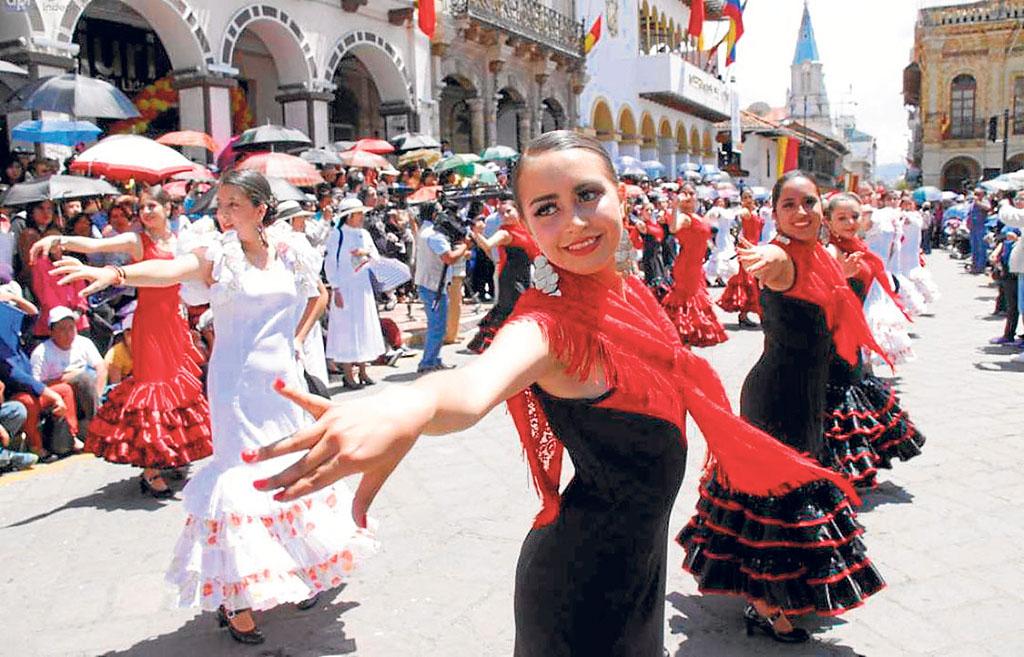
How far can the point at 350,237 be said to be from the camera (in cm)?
890

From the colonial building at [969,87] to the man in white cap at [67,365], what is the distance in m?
55.4

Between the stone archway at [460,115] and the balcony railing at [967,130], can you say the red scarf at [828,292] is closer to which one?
the stone archway at [460,115]

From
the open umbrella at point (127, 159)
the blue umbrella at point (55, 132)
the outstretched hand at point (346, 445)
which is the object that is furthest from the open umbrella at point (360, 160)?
the outstretched hand at point (346, 445)

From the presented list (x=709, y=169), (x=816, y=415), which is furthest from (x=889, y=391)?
(x=709, y=169)

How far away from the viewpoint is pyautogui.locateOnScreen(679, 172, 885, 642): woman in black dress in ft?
10.7

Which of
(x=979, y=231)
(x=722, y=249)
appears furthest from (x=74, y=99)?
(x=979, y=231)

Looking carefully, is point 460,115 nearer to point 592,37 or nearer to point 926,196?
point 592,37

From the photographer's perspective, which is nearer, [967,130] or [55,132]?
[55,132]

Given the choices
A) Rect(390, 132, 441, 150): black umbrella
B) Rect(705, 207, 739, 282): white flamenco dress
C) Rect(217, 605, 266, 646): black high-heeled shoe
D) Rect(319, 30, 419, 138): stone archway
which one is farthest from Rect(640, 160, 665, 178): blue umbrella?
Rect(217, 605, 266, 646): black high-heeled shoe

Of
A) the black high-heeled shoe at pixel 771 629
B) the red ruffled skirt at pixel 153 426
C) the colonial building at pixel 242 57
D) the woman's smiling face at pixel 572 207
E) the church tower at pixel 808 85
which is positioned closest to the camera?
the woman's smiling face at pixel 572 207

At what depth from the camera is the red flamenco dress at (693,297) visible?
10.4 m

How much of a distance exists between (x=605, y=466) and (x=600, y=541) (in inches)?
7.0

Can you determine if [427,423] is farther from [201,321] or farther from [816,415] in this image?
[201,321]

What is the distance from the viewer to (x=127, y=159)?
9.18 m
